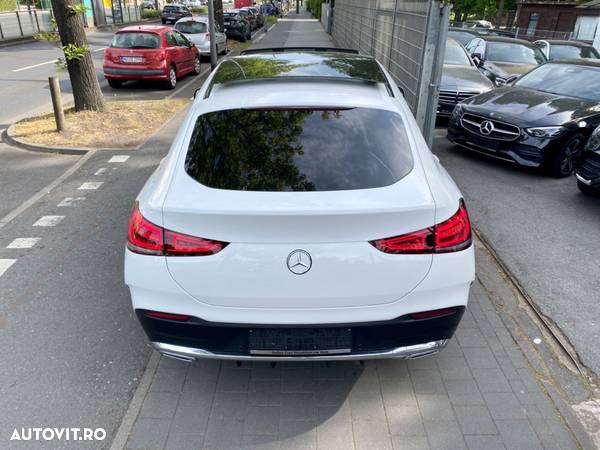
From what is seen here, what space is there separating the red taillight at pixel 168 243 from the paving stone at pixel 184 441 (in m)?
1.06

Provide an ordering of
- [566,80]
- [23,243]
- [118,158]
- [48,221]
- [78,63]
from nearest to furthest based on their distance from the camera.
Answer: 1. [23,243]
2. [48,221]
3. [118,158]
4. [566,80]
5. [78,63]

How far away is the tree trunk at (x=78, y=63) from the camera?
8.44 meters

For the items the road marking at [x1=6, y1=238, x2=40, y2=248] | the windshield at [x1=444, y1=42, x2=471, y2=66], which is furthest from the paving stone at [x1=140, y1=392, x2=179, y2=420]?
the windshield at [x1=444, y1=42, x2=471, y2=66]

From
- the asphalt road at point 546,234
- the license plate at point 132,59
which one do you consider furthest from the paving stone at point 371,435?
the license plate at point 132,59

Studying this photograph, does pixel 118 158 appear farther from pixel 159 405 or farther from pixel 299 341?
pixel 299 341

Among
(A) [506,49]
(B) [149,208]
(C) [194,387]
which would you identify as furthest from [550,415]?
(A) [506,49]

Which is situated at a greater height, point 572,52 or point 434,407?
point 572,52

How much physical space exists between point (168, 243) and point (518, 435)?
2.19 m

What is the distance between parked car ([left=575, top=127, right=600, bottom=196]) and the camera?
571 cm

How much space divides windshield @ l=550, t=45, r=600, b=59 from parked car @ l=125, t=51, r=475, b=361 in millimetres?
13533

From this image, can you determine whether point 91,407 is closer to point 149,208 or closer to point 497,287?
point 149,208

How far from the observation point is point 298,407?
9.37ft

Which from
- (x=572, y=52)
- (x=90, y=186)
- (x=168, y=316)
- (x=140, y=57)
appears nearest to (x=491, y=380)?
(x=168, y=316)

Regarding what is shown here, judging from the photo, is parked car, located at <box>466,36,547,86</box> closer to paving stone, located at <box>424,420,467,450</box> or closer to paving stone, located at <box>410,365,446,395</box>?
paving stone, located at <box>410,365,446,395</box>
